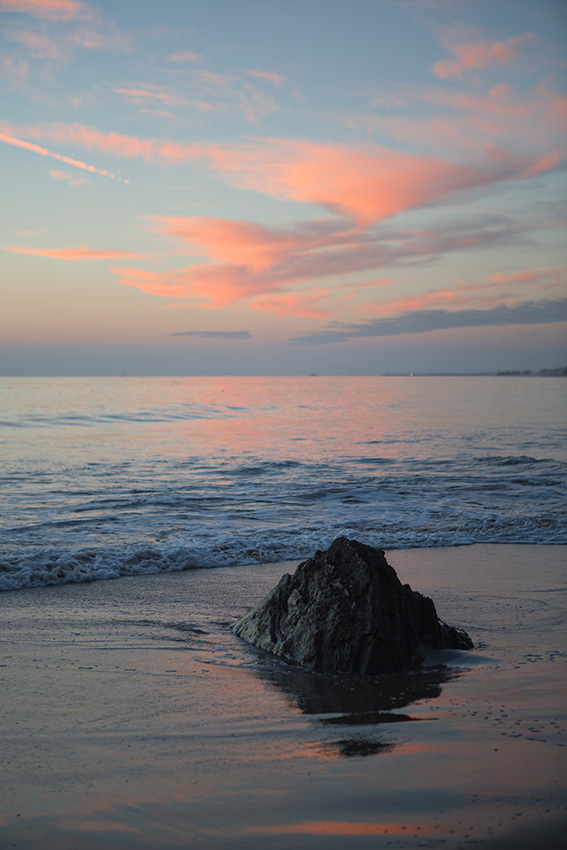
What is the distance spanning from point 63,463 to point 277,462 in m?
6.13

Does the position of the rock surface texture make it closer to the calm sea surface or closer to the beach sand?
the beach sand

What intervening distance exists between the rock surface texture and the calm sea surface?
3657mm

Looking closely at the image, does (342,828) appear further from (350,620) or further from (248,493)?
(248,493)

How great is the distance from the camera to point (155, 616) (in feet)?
19.5

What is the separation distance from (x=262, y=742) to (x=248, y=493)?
11.3 metres

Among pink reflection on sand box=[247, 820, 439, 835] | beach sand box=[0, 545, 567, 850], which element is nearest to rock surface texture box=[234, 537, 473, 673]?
beach sand box=[0, 545, 567, 850]

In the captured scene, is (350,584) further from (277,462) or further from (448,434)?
(448,434)

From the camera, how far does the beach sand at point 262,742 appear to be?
2.53m

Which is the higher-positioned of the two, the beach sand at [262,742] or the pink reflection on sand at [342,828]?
the pink reflection on sand at [342,828]

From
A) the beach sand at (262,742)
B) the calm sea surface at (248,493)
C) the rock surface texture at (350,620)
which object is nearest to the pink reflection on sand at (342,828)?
the beach sand at (262,742)

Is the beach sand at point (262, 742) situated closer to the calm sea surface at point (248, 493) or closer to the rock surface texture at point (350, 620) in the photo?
the rock surface texture at point (350, 620)

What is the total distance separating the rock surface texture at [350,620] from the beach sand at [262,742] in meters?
0.14

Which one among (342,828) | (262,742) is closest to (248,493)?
(262,742)

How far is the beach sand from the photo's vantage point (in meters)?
2.53
